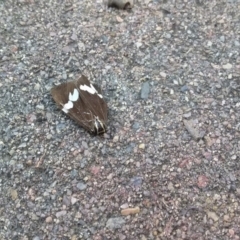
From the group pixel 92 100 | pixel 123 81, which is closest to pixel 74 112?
pixel 92 100

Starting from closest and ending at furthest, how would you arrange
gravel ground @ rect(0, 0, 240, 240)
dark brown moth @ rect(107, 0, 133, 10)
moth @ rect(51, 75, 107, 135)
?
gravel ground @ rect(0, 0, 240, 240) → moth @ rect(51, 75, 107, 135) → dark brown moth @ rect(107, 0, 133, 10)

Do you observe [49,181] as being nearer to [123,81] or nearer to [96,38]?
[123,81]

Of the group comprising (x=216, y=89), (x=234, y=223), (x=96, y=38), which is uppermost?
(x=96, y=38)

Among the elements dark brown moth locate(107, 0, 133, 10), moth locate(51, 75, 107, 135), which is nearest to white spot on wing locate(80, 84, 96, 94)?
moth locate(51, 75, 107, 135)

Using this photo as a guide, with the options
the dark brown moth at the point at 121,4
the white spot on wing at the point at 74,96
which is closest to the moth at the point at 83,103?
the white spot on wing at the point at 74,96

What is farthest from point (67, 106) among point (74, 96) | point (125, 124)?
point (125, 124)

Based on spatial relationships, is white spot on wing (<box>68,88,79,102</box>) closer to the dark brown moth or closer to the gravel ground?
the gravel ground
